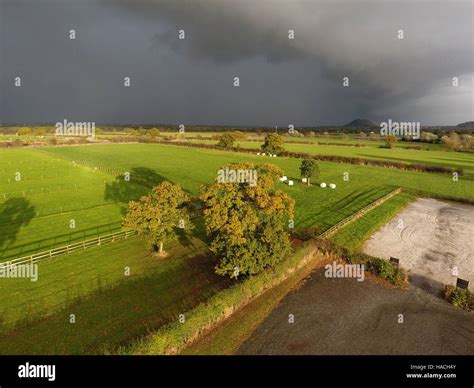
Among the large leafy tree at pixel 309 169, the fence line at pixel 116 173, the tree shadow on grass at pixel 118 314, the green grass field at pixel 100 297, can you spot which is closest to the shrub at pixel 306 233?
the green grass field at pixel 100 297

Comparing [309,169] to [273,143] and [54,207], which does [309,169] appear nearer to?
[273,143]

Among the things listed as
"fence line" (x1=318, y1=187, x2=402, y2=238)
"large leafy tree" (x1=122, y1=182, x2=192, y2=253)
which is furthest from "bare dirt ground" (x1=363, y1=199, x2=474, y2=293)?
"large leafy tree" (x1=122, y1=182, x2=192, y2=253)

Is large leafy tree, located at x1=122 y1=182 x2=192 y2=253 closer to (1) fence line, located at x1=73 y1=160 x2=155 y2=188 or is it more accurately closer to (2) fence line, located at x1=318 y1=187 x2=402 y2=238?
(2) fence line, located at x1=318 y1=187 x2=402 y2=238

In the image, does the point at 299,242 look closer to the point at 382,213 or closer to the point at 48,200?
the point at 382,213

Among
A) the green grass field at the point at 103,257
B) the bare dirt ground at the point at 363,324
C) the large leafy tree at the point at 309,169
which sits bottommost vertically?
the bare dirt ground at the point at 363,324

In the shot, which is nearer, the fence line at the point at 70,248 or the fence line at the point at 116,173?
the fence line at the point at 70,248

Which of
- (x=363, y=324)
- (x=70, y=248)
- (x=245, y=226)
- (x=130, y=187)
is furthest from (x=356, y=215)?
(x=130, y=187)

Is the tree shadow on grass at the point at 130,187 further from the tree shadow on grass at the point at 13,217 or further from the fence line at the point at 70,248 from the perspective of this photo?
the tree shadow on grass at the point at 13,217
